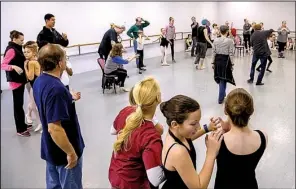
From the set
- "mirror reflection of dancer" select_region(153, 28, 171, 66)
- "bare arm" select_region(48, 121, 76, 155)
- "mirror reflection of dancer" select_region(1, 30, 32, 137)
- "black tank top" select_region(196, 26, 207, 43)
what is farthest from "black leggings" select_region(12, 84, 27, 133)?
"mirror reflection of dancer" select_region(153, 28, 171, 66)

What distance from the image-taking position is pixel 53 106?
1.56 m

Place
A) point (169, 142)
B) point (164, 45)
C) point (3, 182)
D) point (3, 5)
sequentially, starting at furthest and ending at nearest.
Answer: point (164, 45)
point (3, 5)
point (3, 182)
point (169, 142)

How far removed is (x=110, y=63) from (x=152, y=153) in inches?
171

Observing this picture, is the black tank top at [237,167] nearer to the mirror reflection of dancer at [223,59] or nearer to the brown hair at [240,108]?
the brown hair at [240,108]

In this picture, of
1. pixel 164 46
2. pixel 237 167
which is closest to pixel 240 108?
pixel 237 167

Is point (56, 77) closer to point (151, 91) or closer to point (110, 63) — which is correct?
point (151, 91)

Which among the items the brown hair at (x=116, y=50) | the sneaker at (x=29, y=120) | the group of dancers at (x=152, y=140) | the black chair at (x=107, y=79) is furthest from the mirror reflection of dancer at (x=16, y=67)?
the black chair at (x=107, y=79)

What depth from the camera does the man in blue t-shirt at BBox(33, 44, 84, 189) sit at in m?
1.57

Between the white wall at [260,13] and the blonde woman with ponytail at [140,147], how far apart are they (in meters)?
13.9

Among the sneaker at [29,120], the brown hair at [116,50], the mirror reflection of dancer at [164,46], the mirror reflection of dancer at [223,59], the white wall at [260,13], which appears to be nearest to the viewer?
the sneaker at [29,120]

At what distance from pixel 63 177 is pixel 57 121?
0.44 metres

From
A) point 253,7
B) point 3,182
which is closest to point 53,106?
point 3,182

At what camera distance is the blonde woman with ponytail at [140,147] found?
1.29 meters

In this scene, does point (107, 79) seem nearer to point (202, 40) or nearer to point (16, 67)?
point (16, 67)
